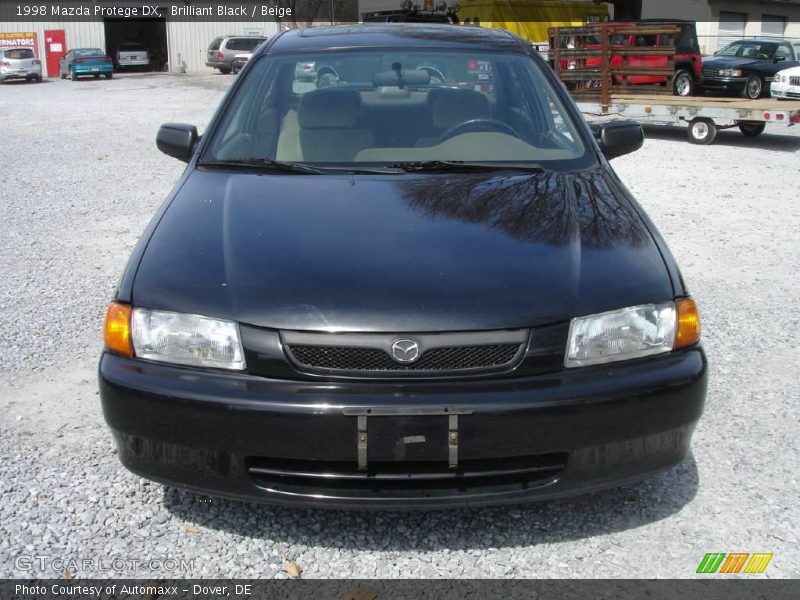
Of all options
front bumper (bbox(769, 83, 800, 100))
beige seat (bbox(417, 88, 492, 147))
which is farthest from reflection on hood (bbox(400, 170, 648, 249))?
front bumper (bbox(769, 83, 800, 100))

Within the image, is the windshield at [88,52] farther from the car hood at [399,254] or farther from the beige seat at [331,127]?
the car hood at [399,254]

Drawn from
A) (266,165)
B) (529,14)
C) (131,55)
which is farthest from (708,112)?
(131,55)

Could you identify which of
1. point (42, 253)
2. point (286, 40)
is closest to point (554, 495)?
point (286, 40)

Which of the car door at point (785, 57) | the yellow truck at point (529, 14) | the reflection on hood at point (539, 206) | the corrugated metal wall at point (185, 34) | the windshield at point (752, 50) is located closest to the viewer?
the reflection on hood at point (539, 206)

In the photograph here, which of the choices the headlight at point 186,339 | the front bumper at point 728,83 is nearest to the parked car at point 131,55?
the front bumper at point 728,83

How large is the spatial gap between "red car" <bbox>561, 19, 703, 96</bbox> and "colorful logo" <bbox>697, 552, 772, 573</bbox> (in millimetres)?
15083

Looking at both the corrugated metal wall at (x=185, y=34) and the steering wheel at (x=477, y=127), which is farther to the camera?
the corrugated metal wall at (x=185, y=34)

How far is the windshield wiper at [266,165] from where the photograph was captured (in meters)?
3.43

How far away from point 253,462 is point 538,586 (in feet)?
2.96

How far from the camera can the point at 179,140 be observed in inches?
150

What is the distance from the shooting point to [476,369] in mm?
2424

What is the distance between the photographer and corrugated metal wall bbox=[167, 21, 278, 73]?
4359cm

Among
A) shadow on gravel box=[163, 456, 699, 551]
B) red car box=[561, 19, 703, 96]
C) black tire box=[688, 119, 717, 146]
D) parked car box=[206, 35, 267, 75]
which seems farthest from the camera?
parked car box=[206, 35, 267, 75]

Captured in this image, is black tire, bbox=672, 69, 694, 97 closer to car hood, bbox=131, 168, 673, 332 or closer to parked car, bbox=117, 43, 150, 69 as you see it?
car hood, bbox=131, 168, 673, 332
